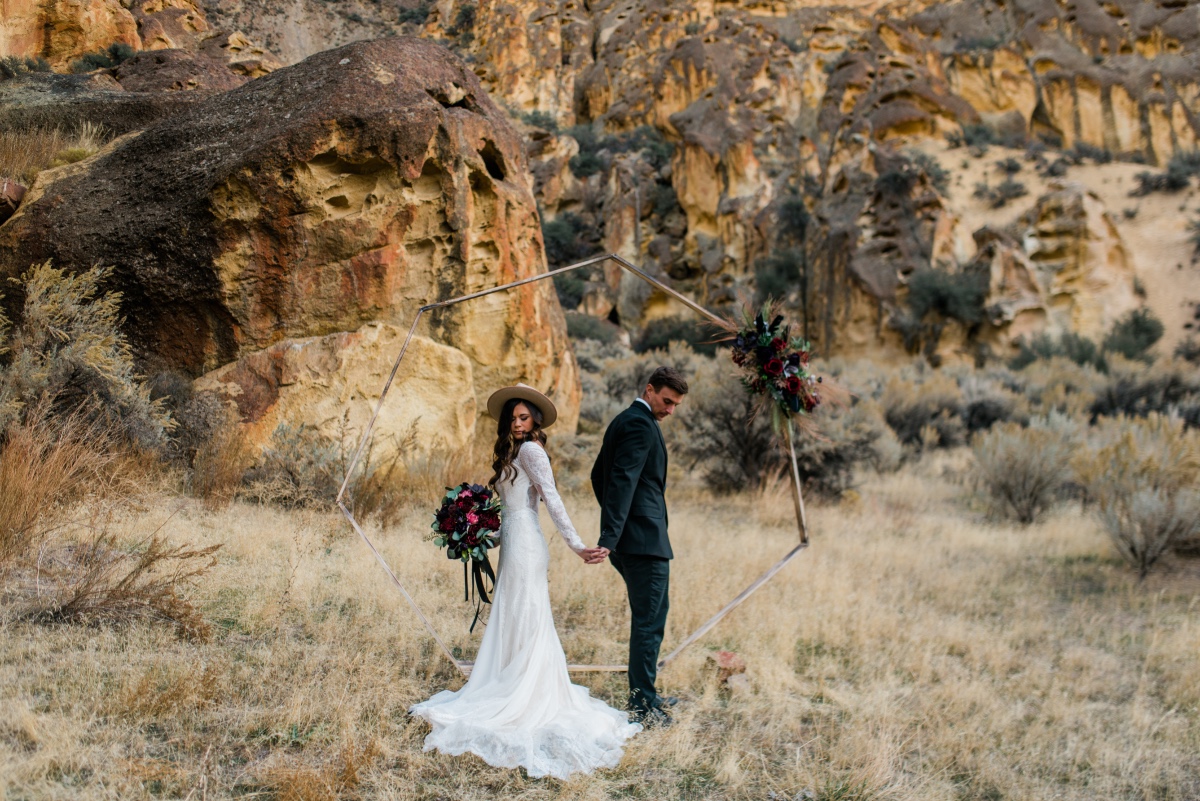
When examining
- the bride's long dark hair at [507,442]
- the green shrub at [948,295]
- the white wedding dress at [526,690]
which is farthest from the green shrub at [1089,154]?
the white wedding dress at [526,690]

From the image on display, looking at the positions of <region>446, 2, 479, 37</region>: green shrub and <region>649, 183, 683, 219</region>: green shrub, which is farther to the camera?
<region>446, 2, 479, 37</region>: green shrub

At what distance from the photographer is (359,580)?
5.09m

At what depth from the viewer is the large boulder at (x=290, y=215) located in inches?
278

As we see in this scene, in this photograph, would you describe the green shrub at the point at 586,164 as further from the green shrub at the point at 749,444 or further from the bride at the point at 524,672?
the bride at the point at 524,672

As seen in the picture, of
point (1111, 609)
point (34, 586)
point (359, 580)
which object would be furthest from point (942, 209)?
point (34, 586)

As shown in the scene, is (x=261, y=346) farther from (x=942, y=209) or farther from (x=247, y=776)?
(x=942, y=209)

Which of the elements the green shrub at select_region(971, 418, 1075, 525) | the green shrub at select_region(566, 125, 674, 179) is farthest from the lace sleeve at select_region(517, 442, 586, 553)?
the green shrub at select_region(566, 125, 674, 179)

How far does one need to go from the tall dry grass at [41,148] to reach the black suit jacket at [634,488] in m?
7.50

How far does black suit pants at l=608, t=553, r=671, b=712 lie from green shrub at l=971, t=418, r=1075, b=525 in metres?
7.04

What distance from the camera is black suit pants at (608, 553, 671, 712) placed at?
3.74 meters

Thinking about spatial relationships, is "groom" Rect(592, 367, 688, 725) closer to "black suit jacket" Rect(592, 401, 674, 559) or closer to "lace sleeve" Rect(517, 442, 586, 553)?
"black suit jacket" Rect(592, 401, 674, 559)

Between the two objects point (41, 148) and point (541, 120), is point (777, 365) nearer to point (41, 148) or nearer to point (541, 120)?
point (41, 148)

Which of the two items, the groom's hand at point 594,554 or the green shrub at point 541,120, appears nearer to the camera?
the groom's hand at point 594,554

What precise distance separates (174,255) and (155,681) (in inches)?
193
